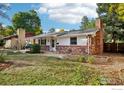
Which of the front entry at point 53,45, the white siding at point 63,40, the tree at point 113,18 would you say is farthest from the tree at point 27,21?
the tree at point 113,18

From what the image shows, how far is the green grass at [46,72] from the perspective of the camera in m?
5.91

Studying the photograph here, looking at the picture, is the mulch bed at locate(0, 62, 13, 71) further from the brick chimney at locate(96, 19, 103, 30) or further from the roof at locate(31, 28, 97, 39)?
the brick chimney at locate(96, 19, 103, 30)

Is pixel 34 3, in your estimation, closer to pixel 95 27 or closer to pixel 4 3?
pixel 4 3

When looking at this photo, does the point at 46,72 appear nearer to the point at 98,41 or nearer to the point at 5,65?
the point at 5,65

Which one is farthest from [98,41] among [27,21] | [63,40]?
[27,21]

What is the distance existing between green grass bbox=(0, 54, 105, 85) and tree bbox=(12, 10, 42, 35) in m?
0.58

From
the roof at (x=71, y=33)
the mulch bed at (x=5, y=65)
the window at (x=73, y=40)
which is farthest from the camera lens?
the window at (x=73, y=40)

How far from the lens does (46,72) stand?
6055 millimetres

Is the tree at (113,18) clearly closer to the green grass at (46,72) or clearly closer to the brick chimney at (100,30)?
the brick chimney at (100,30)

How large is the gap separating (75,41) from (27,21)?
3.63ft

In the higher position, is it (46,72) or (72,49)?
(72,49)

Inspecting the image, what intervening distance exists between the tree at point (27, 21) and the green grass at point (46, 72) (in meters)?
0.58
